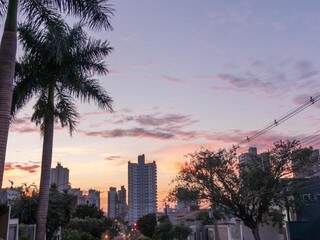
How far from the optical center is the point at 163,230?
261 feet

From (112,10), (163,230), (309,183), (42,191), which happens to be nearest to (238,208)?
(309,183)

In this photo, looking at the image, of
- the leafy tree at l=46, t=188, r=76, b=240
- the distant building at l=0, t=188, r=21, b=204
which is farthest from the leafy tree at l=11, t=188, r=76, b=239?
the distant building at l=0, t=188, r=21, b=204

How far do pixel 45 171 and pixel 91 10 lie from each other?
28.9 ft

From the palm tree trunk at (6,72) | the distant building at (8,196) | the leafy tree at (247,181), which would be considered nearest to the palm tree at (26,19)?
the palm tree trunk at (6,72)

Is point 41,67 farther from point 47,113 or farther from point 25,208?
point 25,208

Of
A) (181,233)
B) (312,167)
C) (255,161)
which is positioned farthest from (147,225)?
(312,167)

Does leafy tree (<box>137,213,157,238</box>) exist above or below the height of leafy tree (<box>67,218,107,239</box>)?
above

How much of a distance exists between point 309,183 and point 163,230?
44570 mm

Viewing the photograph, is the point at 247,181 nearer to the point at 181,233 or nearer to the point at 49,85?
the point at 49,85

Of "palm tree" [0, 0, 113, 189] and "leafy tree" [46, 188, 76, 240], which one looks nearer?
"palm tree" [0, 0, 113, 189]

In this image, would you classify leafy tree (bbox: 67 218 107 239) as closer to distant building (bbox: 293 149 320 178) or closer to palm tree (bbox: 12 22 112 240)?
distant building (bbox: 293 149 320 178)

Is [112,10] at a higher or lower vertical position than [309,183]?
higher

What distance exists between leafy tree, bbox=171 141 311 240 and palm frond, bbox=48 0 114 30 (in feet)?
67.8

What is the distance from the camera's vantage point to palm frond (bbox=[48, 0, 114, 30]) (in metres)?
16.5
